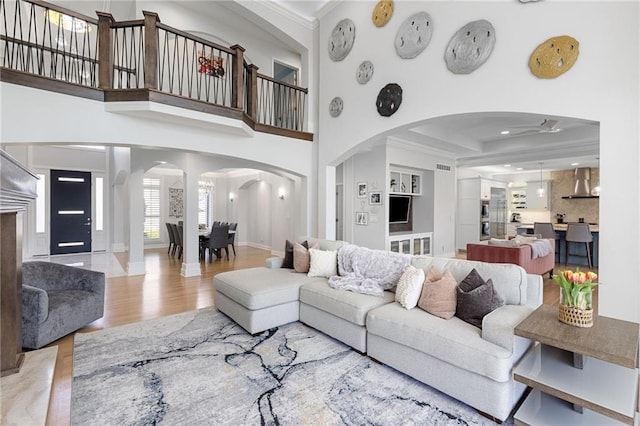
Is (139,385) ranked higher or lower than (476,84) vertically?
lower

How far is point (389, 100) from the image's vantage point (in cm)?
435

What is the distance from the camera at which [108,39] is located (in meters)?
3.70

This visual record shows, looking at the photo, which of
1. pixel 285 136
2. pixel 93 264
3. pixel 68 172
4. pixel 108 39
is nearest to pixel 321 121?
pixel 285 136

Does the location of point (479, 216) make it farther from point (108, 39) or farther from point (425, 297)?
point (108, 39)

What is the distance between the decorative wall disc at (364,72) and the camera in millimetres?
4625

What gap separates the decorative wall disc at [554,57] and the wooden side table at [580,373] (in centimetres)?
229

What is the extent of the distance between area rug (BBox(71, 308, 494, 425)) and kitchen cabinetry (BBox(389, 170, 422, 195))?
462cm

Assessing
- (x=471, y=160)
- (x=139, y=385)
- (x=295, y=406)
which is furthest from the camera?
(x=471, y=160)

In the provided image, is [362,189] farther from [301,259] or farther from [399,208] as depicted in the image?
[301,259]

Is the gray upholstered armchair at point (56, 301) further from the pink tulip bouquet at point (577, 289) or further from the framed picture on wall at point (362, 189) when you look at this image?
the framed picture on wall at point (362, 189)

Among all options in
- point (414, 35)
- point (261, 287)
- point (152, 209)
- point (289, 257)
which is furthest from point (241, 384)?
point (152, 209)

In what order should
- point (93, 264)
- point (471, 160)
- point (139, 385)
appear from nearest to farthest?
point (139, 385)
point (93, 264)
point (471, 160)

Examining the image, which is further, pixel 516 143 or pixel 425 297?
pixel 516 143

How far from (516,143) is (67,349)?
27.3ft
